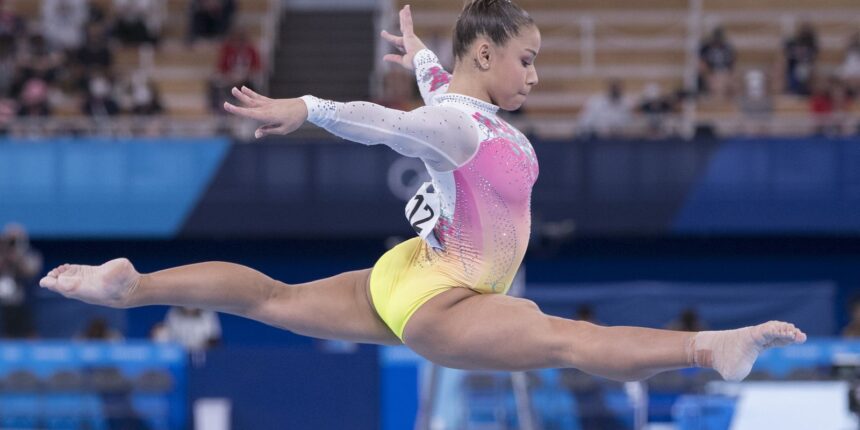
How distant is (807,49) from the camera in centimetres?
1402

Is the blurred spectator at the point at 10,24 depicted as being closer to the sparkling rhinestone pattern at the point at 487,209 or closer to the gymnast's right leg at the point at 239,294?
the gymnast's right leg at the point at 239,294

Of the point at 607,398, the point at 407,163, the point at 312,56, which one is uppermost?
the point at 312,56

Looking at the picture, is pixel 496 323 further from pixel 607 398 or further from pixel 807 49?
pixel 807 49

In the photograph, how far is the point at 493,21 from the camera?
14.3ft

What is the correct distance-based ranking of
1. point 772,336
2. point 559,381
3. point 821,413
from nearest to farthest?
1. point 772,336
2. point 821,413
3. point 559,381

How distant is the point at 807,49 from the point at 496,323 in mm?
10804

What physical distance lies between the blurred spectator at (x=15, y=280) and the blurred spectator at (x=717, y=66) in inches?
288

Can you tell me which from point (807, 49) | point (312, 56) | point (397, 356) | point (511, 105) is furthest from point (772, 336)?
point (312, 56)

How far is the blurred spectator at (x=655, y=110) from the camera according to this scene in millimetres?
12914

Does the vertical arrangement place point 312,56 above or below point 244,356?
above

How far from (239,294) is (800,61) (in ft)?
35.5

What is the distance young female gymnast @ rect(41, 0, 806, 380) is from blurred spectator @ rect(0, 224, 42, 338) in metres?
7.71

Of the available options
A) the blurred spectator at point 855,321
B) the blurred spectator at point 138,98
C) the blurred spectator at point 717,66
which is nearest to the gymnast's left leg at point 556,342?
the blurred spectator at point 855,321

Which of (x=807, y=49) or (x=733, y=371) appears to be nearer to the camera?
(x=733, y=371)
